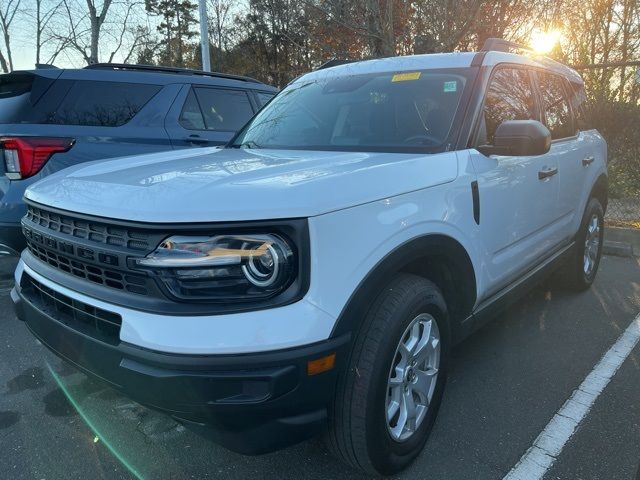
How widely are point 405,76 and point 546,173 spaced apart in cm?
112

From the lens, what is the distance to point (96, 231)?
1862mm

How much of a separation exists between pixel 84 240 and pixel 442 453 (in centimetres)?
184

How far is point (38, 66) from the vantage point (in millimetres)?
4816

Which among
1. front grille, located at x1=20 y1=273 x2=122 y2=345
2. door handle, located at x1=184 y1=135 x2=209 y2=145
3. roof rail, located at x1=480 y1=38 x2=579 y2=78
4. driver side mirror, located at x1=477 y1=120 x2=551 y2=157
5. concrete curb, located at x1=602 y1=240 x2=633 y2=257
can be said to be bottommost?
concrete curb, located at x1=602 y1=240 x2=633 y2=257

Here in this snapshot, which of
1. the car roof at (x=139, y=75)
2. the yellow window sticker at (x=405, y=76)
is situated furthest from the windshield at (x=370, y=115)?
the car roof at (x=139, y=75)

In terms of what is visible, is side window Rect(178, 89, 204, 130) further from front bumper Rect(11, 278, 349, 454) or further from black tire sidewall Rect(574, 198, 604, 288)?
black tire sidewall Rect(574, 198, 604, 288)

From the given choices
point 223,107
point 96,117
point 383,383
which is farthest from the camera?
point 223,107

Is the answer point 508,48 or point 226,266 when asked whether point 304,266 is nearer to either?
point 226,266

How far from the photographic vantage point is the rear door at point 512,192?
262 cm

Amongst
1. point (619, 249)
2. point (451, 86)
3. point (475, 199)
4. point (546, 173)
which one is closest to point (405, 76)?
point (451, 86)

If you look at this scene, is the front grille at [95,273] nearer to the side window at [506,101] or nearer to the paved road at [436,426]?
the paved road at [436,426]

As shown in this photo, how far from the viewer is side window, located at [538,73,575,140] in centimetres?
359

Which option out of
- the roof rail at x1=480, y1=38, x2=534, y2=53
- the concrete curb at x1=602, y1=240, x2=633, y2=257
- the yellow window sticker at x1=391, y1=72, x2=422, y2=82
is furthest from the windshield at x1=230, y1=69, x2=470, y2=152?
the concrete curb at x1=602, y1=240, x2=633, y2=257

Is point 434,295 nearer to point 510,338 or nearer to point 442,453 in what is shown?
point 442,453
